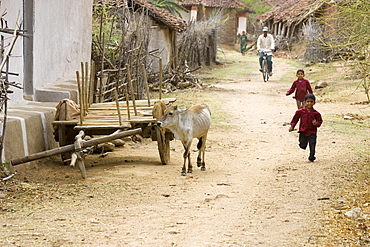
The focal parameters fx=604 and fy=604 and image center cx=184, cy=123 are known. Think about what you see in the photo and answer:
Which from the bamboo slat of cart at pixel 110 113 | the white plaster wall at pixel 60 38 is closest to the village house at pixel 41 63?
the white plaster wall at pixel 60 38

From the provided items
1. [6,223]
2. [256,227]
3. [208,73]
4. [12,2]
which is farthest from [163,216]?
[208,73]

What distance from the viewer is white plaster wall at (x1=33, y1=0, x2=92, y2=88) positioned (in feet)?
33.1

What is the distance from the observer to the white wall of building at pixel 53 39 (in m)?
8.98

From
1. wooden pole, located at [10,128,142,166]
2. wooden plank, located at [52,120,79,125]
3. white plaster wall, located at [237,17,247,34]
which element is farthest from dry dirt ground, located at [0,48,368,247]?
white plaster wall, located at [237,17,247,34]

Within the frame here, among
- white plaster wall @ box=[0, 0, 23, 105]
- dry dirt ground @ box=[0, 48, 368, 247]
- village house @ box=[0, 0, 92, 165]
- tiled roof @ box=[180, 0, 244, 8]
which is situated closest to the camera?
dry dirt ground @ box=[0, 48, 368, 247]

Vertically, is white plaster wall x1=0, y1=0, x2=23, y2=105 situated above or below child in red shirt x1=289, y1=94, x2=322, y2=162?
above

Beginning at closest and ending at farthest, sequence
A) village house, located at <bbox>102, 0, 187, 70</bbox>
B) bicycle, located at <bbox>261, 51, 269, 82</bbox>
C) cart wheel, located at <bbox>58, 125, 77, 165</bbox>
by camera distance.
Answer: cart wheel, located at <bbox>58, 125, 77, 165</bbox> < village house, located at <bbox>102, 0, 187, 70</bbox> < bicycle, located at <bbox>261, 51, 269, 82</bbox>

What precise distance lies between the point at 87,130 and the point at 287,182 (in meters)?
2.65

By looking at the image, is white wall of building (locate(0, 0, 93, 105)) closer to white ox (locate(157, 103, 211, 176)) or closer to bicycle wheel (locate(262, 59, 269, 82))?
white ox (locate(157, 103, 211, 176))

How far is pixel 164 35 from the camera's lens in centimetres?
2072

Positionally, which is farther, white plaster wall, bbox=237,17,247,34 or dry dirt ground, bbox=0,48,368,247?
white plaster wall, bbox=237,17,247,34

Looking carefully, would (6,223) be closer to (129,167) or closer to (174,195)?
(174,195)

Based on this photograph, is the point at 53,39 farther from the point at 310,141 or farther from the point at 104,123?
the point at 310,141

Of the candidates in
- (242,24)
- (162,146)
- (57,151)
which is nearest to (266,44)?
(162,146)
